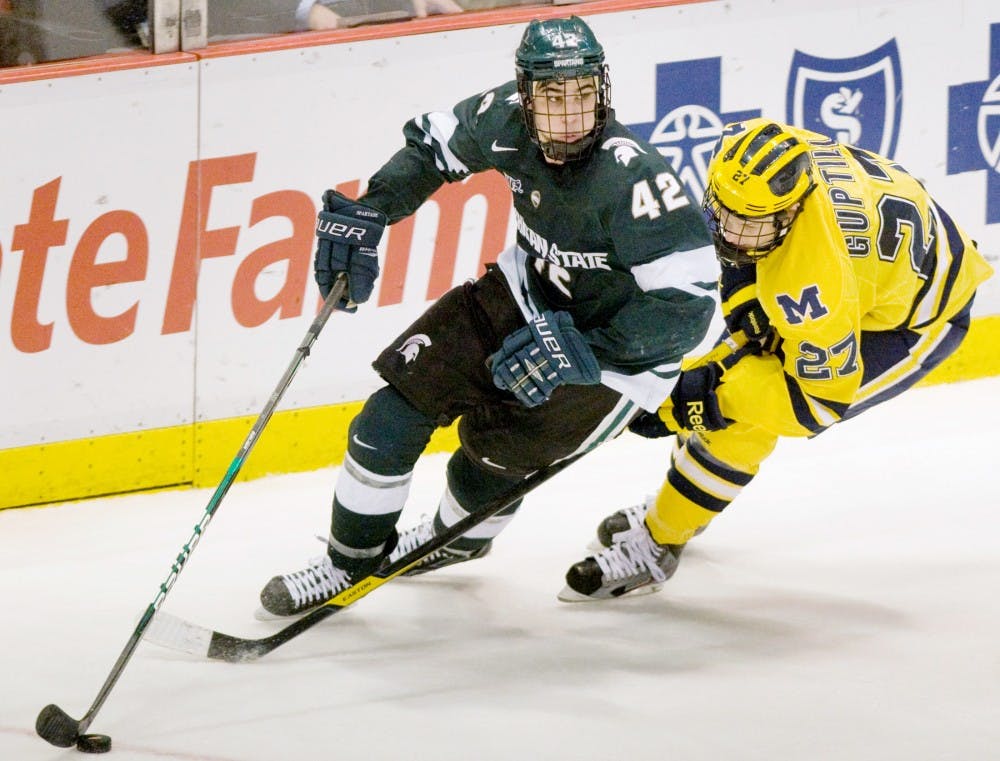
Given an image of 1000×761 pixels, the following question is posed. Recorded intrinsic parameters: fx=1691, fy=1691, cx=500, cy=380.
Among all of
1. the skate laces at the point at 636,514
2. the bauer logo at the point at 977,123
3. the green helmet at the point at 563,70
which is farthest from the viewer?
the bauer logo at the point at 977,123

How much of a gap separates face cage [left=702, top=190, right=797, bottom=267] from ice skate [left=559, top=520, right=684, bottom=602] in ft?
2.50

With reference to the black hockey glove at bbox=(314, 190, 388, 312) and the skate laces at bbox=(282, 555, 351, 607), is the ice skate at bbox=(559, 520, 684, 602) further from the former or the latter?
the black hockey glove at bbox=(314, 190, 388, 312)

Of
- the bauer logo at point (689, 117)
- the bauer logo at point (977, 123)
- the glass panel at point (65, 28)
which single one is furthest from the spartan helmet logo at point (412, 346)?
the bauer logo at point (977, 123)

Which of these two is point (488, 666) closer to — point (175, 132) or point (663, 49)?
point (175, 132)

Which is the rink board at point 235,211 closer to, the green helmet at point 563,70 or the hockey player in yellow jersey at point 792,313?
the hockey player in yellow jersey at point 792,313

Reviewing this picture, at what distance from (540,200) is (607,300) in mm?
247

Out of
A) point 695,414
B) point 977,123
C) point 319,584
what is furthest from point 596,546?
point 977,123

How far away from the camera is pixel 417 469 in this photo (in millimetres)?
4738

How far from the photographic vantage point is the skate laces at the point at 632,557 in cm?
387

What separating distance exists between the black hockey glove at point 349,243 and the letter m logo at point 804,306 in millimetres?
835

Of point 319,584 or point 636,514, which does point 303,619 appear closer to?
point 319,584

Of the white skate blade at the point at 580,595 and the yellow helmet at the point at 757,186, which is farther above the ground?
the yellow helmet at the point at 757,186

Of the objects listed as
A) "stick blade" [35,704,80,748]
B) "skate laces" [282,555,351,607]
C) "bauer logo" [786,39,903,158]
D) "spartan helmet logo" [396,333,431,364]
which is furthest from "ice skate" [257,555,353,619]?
"bauer logo" [786,39,903,158]

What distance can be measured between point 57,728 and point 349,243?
1116 millimetres
